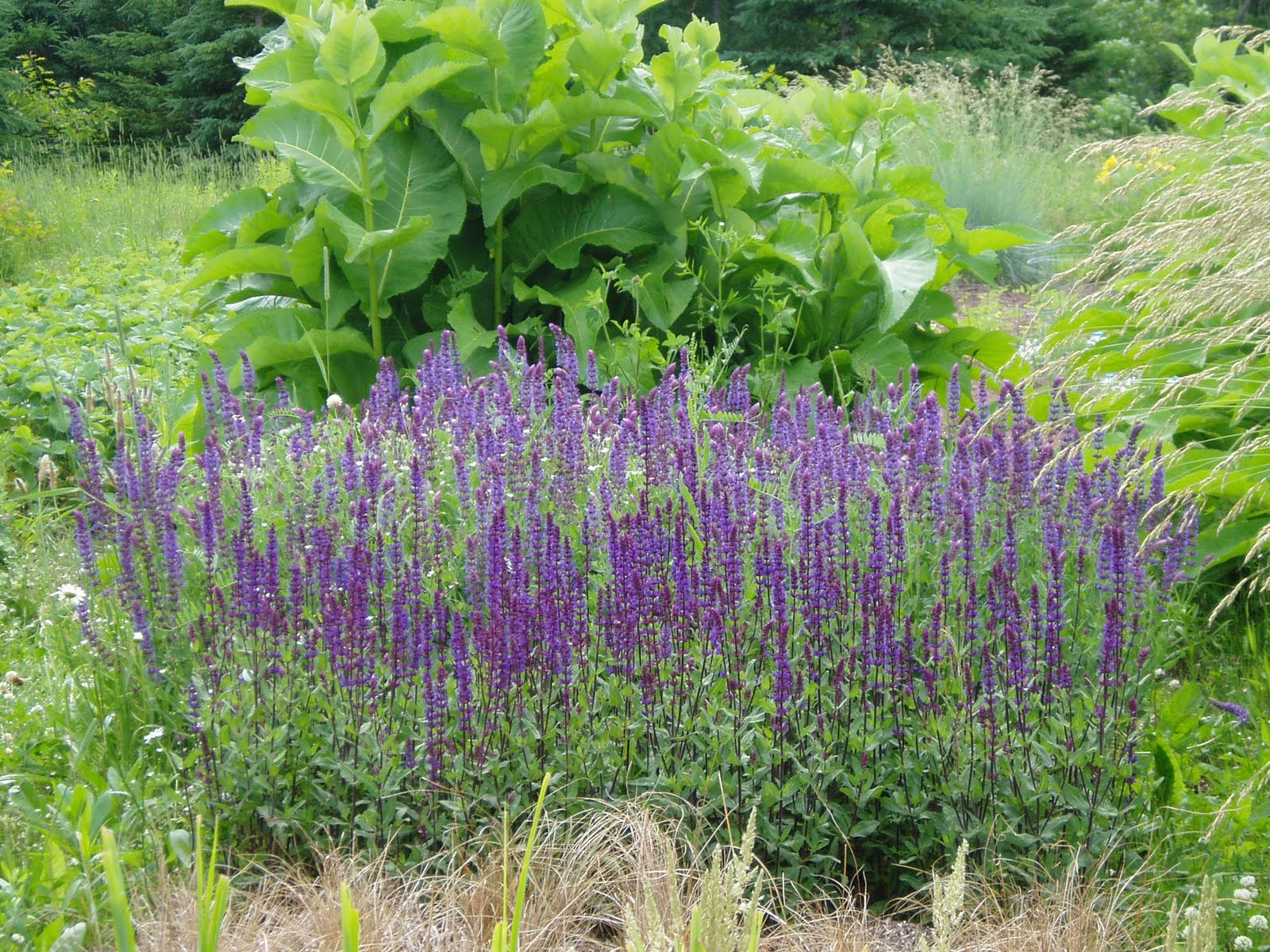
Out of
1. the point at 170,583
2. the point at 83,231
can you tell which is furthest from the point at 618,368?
the point at 83,231

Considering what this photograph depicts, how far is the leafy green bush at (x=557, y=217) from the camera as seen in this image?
14.5ft

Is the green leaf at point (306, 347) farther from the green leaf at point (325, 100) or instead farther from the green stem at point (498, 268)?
the green leaf at point (325, 100)

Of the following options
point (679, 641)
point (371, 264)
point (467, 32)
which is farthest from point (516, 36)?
point (679, 641)

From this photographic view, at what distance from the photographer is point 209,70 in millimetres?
21047

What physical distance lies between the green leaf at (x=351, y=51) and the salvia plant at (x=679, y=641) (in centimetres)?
187

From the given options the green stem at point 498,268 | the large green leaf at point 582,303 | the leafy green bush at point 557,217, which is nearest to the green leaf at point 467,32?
the leafy green bush at point 557,217

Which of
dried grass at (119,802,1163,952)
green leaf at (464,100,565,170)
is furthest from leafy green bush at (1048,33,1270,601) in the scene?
green leaf at (464,100,565,170)

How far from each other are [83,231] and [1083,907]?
39.3 ft

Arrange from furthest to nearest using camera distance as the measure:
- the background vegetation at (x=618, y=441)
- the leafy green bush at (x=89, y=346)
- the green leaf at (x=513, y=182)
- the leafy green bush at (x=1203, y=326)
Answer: the leafy green bush at (x=89, y=346), the green leaf at (x=513, y=182), the leafy green bush at (x=1203, y=326), the background vegetation at (x=618, y=441)

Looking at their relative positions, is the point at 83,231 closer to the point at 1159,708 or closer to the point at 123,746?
the point at 123,746

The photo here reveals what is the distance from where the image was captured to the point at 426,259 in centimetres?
452

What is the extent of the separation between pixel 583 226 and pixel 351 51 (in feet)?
3.56

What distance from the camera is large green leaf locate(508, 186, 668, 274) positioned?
15.3 feet

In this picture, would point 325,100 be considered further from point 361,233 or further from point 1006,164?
point 1006,164
